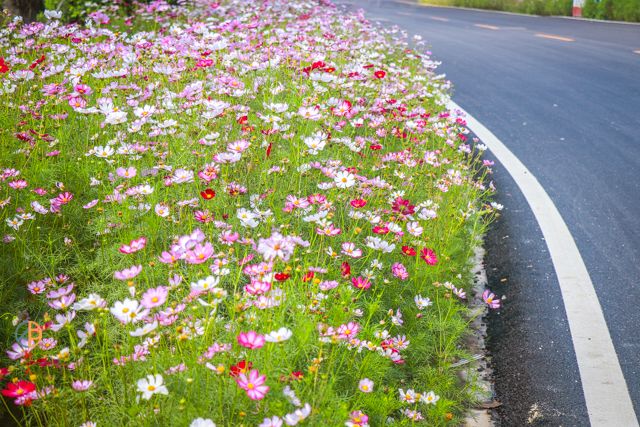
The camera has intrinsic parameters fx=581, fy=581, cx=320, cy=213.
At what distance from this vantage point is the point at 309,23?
8469mm

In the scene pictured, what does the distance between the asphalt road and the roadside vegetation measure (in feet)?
23.9

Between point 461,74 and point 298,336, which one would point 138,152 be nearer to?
point 298,336

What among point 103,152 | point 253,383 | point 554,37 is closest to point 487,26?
point 554,37

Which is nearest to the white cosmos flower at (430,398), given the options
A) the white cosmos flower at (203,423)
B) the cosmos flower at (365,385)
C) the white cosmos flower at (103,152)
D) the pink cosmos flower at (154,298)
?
the cosmos flower at (365,385)

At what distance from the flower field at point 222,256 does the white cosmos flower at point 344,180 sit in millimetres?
21

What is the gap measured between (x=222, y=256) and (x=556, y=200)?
337cm

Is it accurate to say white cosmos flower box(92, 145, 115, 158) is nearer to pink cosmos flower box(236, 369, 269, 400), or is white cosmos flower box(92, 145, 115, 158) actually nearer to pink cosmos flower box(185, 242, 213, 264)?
pink cosmos flower box(185, 242, 213, 264)

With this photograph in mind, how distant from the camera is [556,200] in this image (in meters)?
4.87

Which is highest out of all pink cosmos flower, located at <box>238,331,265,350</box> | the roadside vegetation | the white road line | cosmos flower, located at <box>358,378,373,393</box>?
the roadside vegetation

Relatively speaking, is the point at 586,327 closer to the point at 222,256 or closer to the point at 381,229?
the point at 381,229

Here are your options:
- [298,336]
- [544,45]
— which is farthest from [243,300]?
[544,45]

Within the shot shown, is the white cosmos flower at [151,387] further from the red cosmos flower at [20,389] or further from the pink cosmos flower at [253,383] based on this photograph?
the red cosmos flower at [20,389]

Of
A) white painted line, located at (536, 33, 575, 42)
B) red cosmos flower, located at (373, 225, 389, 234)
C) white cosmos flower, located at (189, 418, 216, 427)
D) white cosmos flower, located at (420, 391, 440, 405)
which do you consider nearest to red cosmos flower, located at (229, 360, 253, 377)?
white cosmos flower, located at (189, 418, 216, 427)

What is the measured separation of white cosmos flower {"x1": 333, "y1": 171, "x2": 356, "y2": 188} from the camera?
3340 mm
